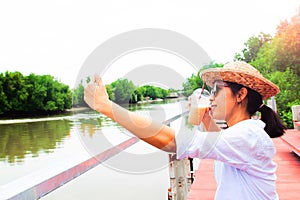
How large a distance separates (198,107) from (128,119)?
1.05 feet

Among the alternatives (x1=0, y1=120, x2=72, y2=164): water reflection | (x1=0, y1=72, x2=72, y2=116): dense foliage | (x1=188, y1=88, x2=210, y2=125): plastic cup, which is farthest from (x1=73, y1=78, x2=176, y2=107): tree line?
(x1=0, y1=72, x2=72, y2=116): dense foliage

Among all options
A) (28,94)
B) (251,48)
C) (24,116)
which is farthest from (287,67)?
(24,116)

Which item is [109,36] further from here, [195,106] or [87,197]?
[87,197]

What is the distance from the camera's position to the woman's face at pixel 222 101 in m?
0.93

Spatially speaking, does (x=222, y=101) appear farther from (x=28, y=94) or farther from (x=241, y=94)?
→ (x=28, y=94)

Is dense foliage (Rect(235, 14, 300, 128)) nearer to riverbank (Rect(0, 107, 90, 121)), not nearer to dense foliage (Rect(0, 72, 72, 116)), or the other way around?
dense foliage (Rect(0, 72, 72, 116))

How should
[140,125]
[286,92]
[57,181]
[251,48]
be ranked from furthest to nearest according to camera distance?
[251,48] → [286,92] → [57,181] → [140,125]

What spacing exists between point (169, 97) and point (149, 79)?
277 millimetres

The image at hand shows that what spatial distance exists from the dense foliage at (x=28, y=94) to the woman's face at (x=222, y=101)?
39.8 meters

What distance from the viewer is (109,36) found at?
113cm

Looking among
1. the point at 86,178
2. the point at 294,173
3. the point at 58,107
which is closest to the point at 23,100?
the point at 58,107

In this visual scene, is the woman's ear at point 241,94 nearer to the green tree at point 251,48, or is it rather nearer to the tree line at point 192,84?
the tree line at point 192,84

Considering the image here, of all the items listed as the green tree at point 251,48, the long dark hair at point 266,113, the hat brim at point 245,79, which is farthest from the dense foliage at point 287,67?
the green tree at point 251,48

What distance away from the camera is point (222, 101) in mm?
939
